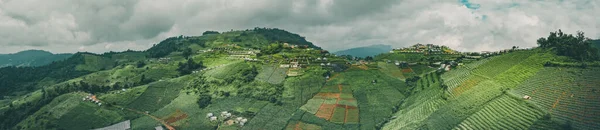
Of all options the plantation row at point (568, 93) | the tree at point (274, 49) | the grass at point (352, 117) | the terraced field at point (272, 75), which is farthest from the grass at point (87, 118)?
the plantation row at point (568, 93)

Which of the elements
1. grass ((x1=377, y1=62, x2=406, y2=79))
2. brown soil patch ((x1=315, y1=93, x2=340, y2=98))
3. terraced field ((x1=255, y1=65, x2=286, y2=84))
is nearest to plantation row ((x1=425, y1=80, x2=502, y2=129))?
brown soil patch ((x1=315, y1=93, x2=340, y2=98))

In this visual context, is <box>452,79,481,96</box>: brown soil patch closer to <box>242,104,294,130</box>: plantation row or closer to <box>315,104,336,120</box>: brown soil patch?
<box>315,104,336,120</box>: brown soil patch

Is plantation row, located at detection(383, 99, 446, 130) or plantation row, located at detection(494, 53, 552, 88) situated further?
plantation row, located at detection(383, 99, 446, 130)

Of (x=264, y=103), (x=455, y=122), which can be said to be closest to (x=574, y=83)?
(x=455, y=122)

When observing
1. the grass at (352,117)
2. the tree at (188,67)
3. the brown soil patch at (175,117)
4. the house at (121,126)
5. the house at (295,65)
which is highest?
the house at (295,65)

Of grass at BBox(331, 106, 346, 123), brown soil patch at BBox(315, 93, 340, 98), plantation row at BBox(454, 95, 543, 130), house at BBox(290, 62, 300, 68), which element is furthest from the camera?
house at BBox(290, 62, 300, 68)

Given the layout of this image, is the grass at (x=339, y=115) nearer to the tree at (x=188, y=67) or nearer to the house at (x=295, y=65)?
the house at (x=295, y=65)
